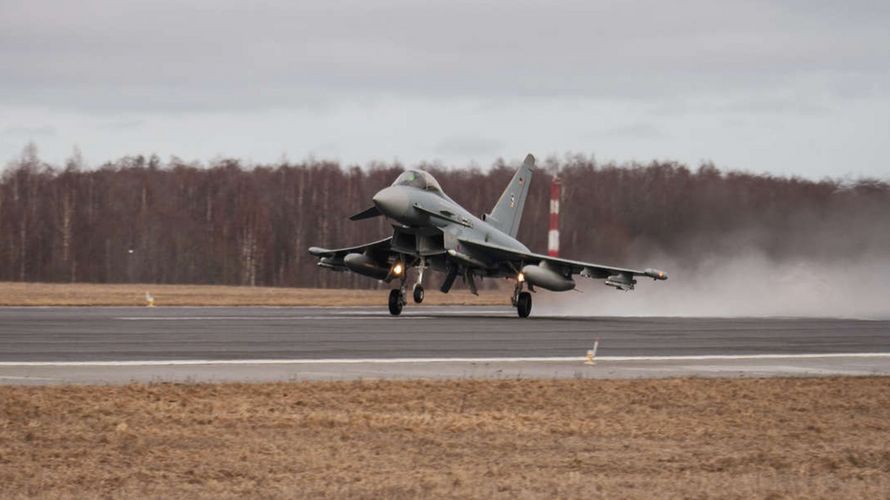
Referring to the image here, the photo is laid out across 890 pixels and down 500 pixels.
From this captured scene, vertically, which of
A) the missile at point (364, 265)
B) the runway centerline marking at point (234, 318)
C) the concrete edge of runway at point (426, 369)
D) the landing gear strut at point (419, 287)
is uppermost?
the missile at point (364, 265)

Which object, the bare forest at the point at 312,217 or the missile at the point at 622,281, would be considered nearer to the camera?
the missile at the point at 622,281

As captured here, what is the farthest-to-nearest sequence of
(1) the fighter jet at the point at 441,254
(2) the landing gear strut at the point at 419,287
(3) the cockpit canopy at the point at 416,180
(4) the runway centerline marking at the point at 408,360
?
(2) the landing gear strut at the point at 419,287 → (3) the cockpit canopy at the point at 416,180 → (1) the fighter jet at the point at 441,254 → (4) the runway centerline marking at the point at 408,360

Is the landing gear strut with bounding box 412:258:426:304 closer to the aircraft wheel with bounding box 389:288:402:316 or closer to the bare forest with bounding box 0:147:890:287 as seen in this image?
the aircraft wheel with bounding box 389:288:402:316

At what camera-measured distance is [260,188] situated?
103188mm

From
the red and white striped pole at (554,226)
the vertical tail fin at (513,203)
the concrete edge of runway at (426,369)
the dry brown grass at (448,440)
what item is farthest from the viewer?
the red and white striped pole at (554,226)

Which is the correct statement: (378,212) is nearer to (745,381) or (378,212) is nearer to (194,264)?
(745,381)

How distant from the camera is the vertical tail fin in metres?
40.8

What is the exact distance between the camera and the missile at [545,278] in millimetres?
35750

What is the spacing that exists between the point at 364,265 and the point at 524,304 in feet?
16.3

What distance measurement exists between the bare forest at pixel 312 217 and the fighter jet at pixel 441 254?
12.1 meters

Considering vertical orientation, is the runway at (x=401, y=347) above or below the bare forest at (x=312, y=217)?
below

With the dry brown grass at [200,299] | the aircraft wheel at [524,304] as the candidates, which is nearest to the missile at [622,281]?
the aircraft wheel at [524,304]

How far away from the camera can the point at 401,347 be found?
22.5 m

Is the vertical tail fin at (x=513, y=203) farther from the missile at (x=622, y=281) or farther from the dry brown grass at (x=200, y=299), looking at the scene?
the dry brown grass at (x=200, y=299)
